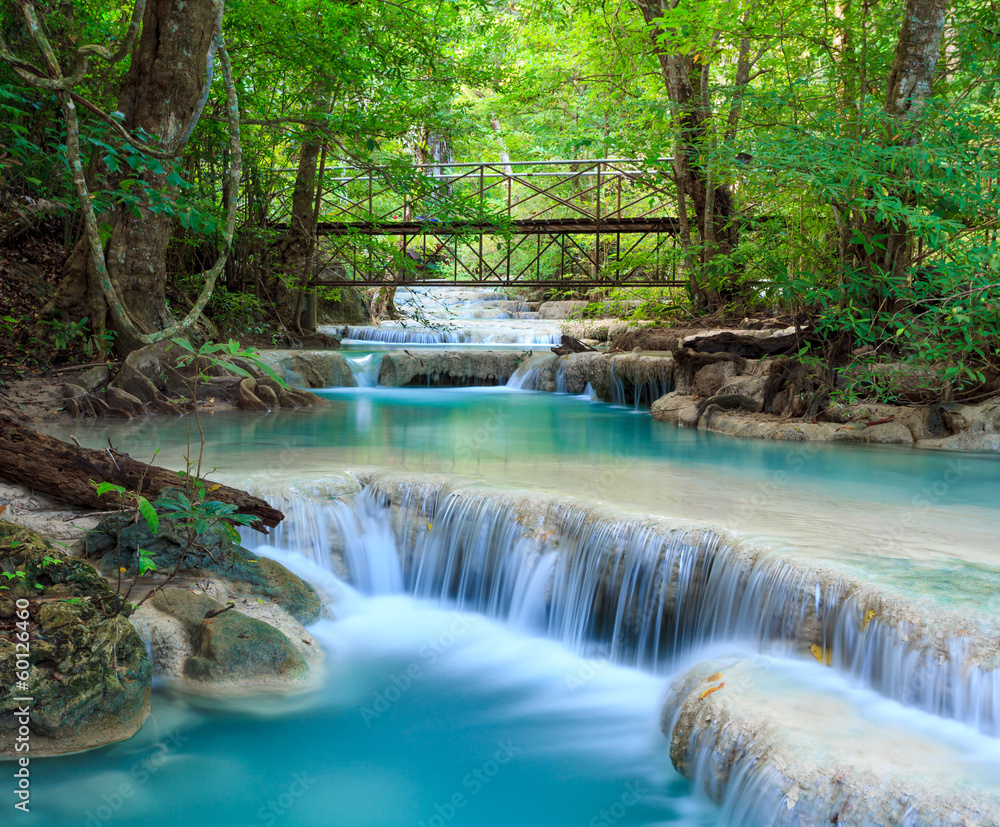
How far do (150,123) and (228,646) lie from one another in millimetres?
6387

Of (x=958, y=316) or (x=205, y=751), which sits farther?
(x=958, y=316)

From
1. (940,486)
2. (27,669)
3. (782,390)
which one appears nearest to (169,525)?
(27,669)

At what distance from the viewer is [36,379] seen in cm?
845

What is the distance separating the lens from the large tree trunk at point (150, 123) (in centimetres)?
799

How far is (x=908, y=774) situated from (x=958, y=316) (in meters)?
4.55

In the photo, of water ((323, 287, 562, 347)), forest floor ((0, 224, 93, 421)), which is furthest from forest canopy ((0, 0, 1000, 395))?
water ((323, 287, 562, 347))

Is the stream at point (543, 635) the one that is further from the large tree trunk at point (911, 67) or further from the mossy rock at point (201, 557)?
the large tree trunk at point (911, 67)

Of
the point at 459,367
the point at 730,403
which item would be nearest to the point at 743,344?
the point at 730,403

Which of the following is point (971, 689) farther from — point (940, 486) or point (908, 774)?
point (940, 486)

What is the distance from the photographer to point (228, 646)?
3689 millimetres

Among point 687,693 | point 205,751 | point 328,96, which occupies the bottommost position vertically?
point 205,751

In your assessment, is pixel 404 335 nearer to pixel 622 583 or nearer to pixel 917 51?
pixel 917 51
